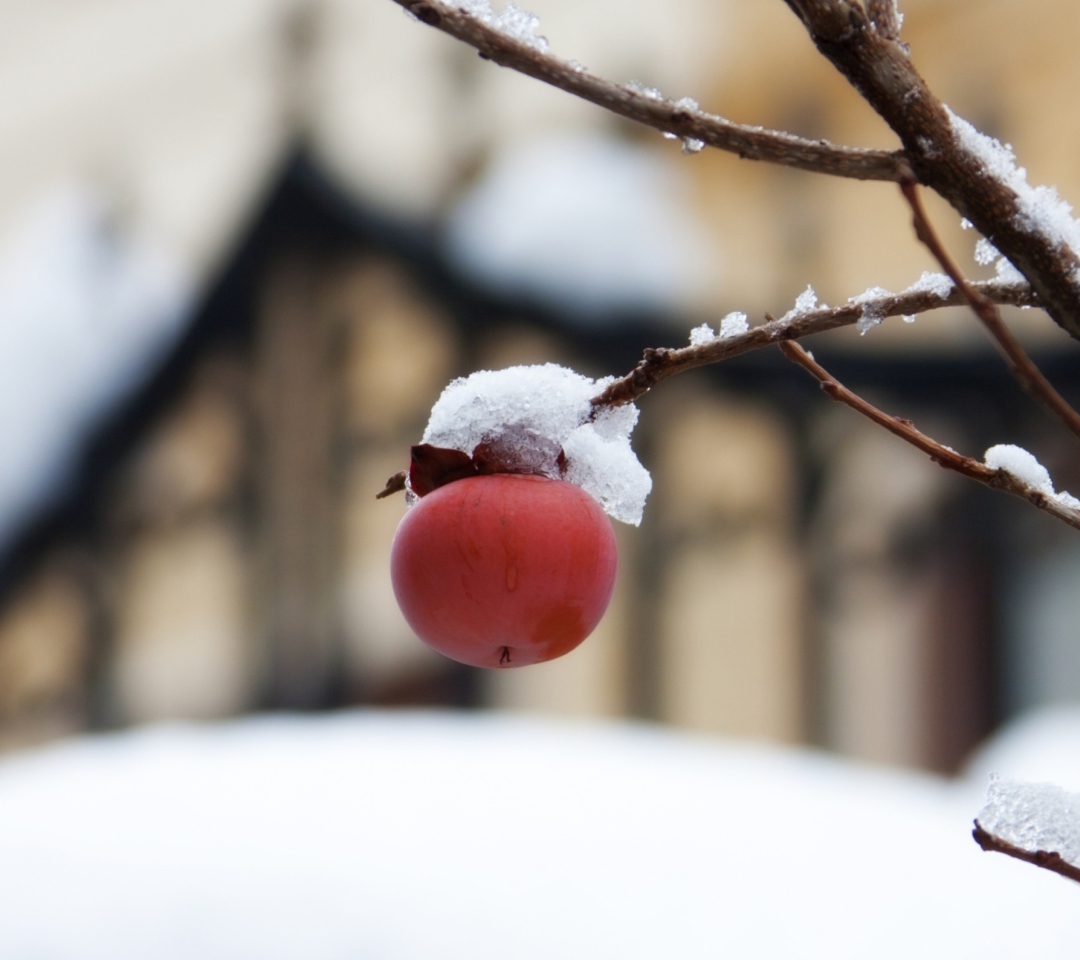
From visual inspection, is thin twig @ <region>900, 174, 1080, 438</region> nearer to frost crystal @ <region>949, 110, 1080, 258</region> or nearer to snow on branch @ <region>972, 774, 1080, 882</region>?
frost crystal @ <region>949, 110, 1080, 258</region>

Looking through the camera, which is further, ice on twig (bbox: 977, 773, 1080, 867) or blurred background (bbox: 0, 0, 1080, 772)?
blurred background (bbox: 0, 0, 1080, 772)

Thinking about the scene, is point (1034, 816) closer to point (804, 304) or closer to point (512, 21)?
point (804, 304)

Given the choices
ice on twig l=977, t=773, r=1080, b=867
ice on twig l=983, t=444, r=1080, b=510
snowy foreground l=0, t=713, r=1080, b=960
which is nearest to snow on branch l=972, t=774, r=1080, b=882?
ice on twig l=977, t=773, r=1080, b=867

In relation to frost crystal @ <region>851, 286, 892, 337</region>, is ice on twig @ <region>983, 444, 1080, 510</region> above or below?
below

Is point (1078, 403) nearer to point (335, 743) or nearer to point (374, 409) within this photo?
point (374, 409)

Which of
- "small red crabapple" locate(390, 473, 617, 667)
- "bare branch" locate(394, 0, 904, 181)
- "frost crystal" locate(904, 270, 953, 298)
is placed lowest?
"small red crabapple" locate(390, 473, 617, 667)

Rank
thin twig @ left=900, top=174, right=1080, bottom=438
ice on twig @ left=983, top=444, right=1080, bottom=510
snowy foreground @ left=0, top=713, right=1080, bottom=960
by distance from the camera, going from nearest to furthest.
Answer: thin twig @ left=900, top=174, right=1080, bottom=438 → ice on twig @ left=983, top=444, right=1080, bottom=510 → snowy foreground @ left=0, top=713, right=1080, bottom=960

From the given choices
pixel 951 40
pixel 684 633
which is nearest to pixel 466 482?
pixel 684 633

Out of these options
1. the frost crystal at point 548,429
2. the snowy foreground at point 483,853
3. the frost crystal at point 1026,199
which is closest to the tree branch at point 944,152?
the frost crystal at point 1026,199
